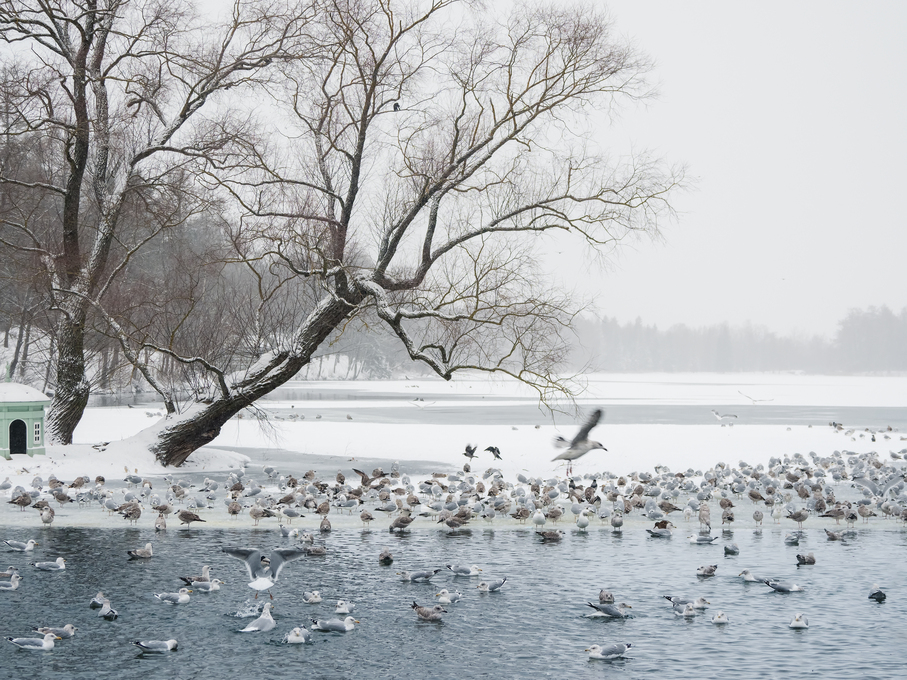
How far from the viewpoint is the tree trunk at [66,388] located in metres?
23.8

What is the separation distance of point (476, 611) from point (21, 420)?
54.2 feet

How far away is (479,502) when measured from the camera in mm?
17375

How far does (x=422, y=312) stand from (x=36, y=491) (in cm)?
935

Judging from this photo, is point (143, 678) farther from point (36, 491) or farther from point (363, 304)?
point (363, 304)

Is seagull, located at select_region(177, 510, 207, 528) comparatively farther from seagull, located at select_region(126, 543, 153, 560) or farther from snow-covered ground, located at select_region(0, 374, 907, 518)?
snow-covered ground, located at select_region(0, 374, 907, 518)

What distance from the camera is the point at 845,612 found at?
10.3 metres

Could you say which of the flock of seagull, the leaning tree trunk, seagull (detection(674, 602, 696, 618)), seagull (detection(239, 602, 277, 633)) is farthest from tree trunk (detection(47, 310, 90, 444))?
seagull (detection(674, 602, 696, 618))

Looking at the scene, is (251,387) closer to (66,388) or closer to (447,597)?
(66,388)

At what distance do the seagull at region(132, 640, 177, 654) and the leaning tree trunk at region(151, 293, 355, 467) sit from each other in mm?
14098

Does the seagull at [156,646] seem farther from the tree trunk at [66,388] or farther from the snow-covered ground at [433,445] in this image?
the tree trunk at [66,388]

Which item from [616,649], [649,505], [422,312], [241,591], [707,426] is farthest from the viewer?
[707,426]

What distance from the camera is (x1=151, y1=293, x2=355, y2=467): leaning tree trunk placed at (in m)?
22.9

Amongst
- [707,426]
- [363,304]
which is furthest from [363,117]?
[707,426]

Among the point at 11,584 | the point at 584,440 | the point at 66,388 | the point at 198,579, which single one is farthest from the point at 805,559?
the point at 66,388
